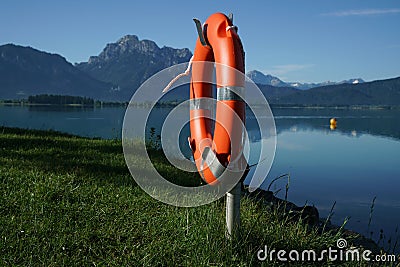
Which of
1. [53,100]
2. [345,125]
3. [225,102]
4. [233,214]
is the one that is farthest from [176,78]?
[53,100]

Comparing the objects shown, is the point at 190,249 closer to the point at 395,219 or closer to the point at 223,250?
the point at 223,250

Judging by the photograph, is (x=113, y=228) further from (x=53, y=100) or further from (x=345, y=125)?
(x=53, y=100)

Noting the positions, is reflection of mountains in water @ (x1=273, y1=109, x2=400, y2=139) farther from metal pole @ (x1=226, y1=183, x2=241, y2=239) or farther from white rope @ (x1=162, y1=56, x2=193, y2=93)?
metal pole @ (x1=226, y1=183, x2=241, y2=239)

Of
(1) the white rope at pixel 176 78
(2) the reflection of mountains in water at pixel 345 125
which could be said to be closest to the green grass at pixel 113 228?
(1) the white rope at pixel 176 78

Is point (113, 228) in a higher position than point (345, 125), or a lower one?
higher

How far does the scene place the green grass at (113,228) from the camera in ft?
11.0

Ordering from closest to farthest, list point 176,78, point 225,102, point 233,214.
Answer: point 225,102
point 233,214
point 176,78

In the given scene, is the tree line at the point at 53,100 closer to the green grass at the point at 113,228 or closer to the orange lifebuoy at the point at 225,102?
the green grass at the point at 113,228

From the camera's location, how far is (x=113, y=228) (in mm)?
3922

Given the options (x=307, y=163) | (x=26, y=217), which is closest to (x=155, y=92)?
(x=26, y=217)

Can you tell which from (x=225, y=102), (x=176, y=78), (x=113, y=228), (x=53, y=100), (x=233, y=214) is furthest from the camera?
(x=53, y=100)

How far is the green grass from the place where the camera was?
11.0ft

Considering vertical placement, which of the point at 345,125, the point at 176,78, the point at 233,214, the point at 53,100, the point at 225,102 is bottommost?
the point at 345,125

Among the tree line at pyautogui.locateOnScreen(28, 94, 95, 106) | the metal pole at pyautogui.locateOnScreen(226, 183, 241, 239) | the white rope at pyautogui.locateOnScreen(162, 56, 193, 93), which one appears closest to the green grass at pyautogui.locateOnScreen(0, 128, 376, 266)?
the metal pole at pyautogui.locateOnScreen(226, 183, 241, 239)
